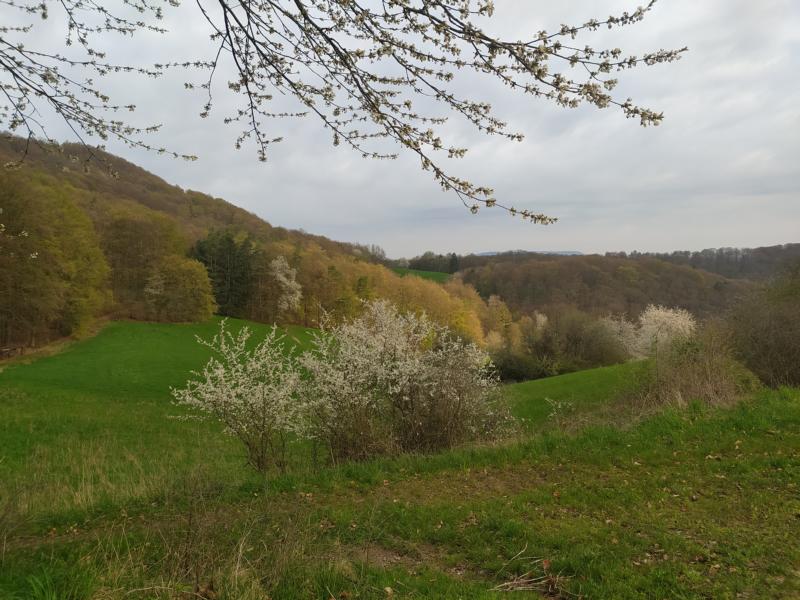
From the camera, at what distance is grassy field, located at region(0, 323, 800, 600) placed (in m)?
3.24

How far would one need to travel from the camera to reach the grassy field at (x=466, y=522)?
324cm

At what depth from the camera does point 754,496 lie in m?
5.19

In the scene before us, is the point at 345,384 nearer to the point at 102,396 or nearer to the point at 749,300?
the point at 749,300

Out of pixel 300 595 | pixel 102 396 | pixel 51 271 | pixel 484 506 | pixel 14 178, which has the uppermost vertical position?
pixel 14 178

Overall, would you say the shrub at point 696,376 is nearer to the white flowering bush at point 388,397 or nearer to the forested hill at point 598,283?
the white flowering bush at point 388,397

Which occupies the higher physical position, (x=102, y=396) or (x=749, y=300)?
(x=749, y=300)

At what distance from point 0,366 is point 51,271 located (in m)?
6.28

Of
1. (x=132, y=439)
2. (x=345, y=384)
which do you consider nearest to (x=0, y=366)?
(x=132, y=439)

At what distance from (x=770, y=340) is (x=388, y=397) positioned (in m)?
13.8

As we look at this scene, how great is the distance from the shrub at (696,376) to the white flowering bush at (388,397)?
388 cm

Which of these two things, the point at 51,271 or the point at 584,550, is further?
the point at 51,271

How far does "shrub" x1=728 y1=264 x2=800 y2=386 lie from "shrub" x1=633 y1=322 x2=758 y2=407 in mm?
2278

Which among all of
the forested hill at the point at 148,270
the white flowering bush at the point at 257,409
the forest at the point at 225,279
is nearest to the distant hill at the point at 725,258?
the forest at the point at 225,279

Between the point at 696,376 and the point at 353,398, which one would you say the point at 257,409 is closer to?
the point at 353,398
